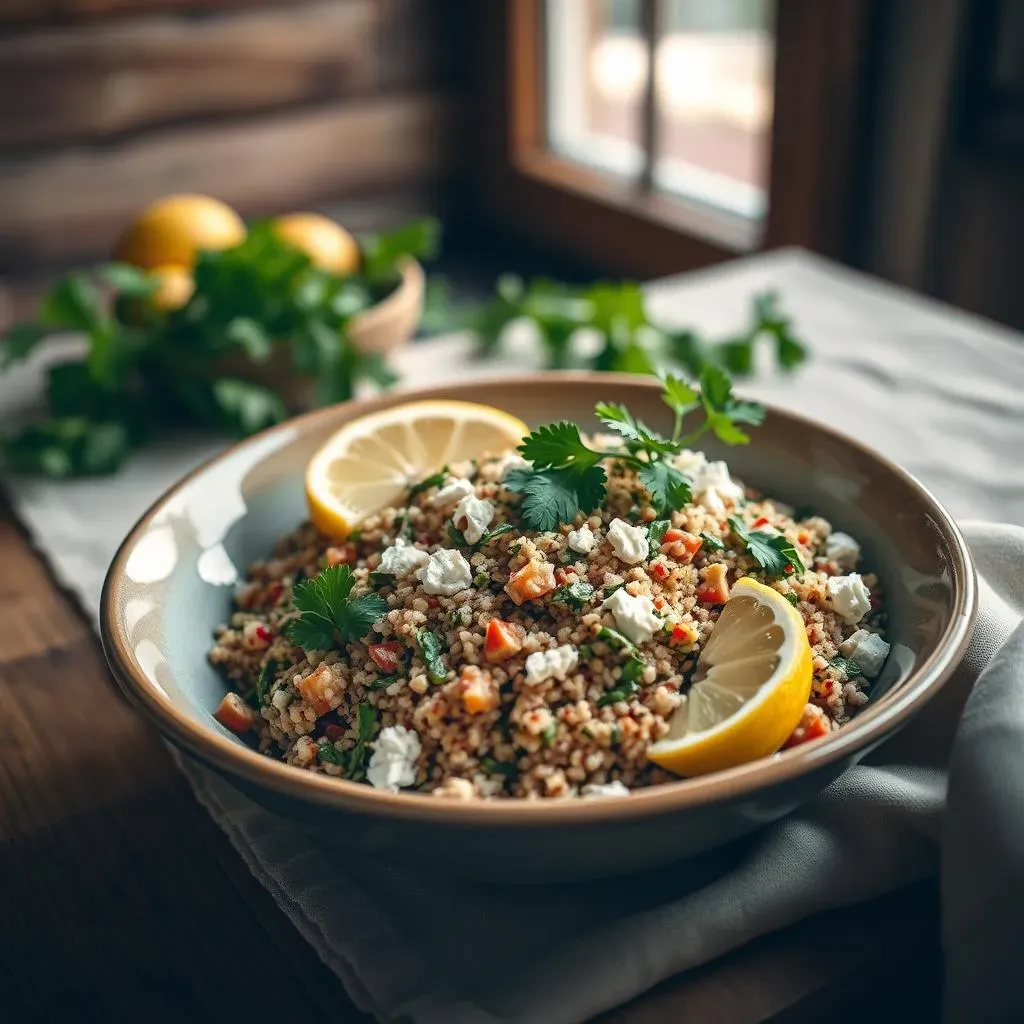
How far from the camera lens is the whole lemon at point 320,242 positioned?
152 cm

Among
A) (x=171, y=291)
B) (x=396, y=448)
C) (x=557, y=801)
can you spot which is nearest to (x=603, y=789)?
(x=557, y=801)

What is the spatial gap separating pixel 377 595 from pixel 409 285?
30.0 inches

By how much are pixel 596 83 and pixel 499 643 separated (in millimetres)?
2081

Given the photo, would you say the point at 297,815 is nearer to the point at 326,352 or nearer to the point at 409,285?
the point at 326,352

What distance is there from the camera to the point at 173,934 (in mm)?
787

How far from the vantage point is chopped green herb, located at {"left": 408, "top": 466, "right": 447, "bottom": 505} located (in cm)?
92

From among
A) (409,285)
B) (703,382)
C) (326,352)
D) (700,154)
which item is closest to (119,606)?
(703,382)

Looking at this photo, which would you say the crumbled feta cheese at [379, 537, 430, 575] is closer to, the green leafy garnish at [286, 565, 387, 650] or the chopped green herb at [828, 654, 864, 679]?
the green leafy garnish at [286, 565, 387, 650]

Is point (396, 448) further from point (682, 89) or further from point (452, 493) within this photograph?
point (682, 89)

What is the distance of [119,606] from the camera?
0.83m

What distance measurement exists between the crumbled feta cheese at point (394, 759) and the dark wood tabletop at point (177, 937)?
13cm

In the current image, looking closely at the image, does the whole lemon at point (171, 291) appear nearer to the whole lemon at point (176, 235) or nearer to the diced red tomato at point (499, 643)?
the whole lemon at point (176, 235)

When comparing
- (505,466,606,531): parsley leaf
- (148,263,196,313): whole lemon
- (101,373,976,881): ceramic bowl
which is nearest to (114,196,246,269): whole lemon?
(148,263,196,313): whole lemon

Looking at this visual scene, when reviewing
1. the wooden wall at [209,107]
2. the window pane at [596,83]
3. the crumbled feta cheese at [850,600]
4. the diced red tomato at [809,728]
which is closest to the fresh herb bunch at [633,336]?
the crumbled feta cheese at [850,600]
